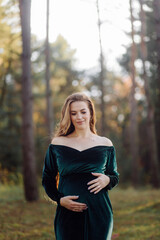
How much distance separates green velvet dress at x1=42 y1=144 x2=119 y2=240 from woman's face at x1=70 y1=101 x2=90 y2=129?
0.84ft

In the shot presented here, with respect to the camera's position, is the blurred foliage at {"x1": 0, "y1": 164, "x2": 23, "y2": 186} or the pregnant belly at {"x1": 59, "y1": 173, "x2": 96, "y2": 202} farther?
the blurred foliage at {"x1": 0, "y1": 164, "x2": 23, "y2": 186}

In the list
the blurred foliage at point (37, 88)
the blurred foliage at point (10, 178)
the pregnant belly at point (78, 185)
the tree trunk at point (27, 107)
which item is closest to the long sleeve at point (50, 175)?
the pregnant belly at point (78, 185)

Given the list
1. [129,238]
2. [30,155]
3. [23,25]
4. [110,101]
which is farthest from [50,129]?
[110,101]

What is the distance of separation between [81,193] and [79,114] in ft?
2.45

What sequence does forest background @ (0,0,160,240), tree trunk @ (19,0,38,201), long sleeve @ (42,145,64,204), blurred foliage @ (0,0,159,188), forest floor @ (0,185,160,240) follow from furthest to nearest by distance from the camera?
blurred foliage @ (0,0,159,188) → tree trunk @ (19,0,38,201) → forest background @ (0,0,160,240) → forest floor @ (0,185,160,240) → long sleeve @ (42,145,64,204)

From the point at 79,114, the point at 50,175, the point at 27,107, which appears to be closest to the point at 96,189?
the point at 50,175

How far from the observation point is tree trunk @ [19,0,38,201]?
10.9m

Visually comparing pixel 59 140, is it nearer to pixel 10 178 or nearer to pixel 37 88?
pixel 10 178

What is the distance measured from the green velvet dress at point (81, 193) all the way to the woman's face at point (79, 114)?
0.26 meters

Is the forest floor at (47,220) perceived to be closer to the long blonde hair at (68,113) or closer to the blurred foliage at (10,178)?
the long blonde hair at (68,113)

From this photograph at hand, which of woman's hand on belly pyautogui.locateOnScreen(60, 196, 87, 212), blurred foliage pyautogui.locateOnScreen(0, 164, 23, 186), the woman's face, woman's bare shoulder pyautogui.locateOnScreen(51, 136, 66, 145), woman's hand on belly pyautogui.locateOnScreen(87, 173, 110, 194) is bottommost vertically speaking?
blurred foliage pyautogui.locateOnScreen(0, 164, 23, 186)

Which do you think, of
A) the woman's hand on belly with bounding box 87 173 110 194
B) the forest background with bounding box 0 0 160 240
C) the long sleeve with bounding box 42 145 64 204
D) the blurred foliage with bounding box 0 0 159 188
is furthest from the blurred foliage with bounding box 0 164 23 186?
the woman's hand on belly with bounding box 87 173 110 194

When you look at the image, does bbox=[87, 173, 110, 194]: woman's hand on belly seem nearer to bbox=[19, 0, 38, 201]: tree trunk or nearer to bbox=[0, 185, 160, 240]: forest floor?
bbox=[0, 185, 160, 240]: forest floor

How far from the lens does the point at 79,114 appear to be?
3.47m
